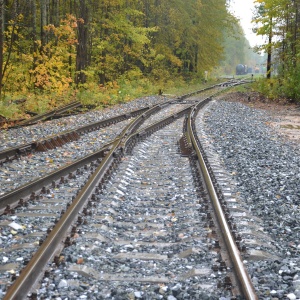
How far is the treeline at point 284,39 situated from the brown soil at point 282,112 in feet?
2.78

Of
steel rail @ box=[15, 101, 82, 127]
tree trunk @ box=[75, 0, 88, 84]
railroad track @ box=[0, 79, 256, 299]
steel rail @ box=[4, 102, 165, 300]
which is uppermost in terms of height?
tree trunk @ box=[75, 0, 88, 84]

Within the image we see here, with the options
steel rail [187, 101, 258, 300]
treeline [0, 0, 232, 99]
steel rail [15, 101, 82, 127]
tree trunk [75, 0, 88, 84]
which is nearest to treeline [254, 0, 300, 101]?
treeline [0, 0, 232, 99]

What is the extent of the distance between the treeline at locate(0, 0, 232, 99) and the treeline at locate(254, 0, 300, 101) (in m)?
7.93

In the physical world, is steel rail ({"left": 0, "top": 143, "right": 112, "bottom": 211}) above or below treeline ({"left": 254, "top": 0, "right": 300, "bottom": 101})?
below

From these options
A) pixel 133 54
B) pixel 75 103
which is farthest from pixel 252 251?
pixel 133 54

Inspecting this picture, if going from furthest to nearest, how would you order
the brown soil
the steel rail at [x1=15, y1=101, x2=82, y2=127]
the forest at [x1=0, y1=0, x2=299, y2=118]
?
the forest at [x1=0, y1=0, x2=299, y2=118] < the brown soil < the steel rail at [x1=15, y1=101, x2=82, y2=127]

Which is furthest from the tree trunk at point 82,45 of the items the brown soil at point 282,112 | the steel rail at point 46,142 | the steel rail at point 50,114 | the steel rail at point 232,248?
the steel rail at point 232,248

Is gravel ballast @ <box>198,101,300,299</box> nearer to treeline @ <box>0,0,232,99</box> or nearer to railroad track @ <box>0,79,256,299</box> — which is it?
railroad track @ <box>0,79,256,299</box>

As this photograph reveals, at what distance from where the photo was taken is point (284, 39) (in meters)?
27.3

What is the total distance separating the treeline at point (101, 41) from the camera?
19.6 metres

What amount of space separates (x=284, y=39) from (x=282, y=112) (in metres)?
9.97

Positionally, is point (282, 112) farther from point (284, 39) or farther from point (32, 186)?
point (32, 186)

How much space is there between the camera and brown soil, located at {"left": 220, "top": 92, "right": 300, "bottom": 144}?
1359cm

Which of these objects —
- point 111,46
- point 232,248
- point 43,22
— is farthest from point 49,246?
point 111,46
